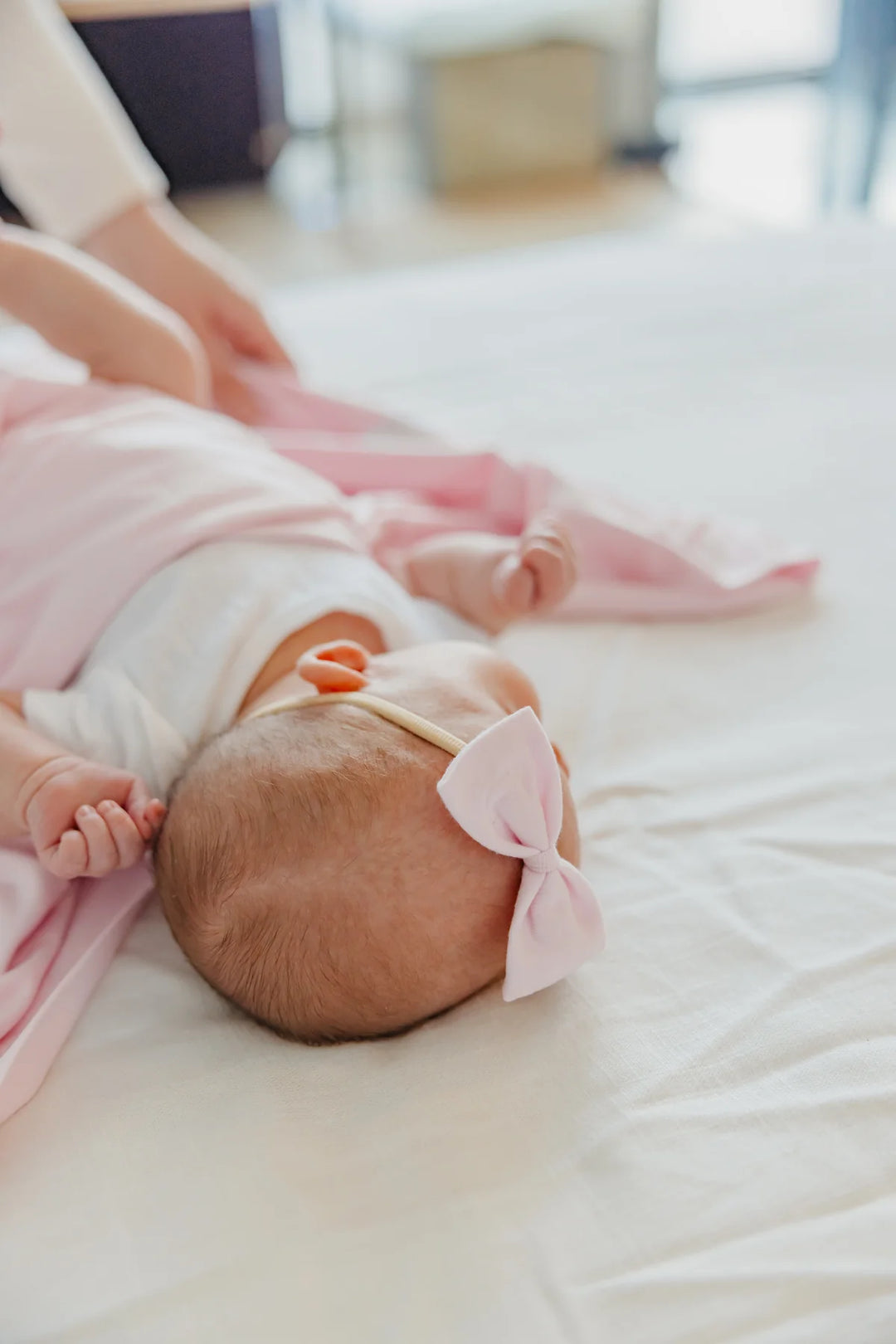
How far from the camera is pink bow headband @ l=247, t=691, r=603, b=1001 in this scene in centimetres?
70

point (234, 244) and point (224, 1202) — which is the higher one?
point (224, 1202)

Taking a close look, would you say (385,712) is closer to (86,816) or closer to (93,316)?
(86,816)

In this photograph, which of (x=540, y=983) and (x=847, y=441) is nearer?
(x=540, y=983)

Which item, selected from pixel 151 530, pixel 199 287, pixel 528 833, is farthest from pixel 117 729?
pixel 199 287

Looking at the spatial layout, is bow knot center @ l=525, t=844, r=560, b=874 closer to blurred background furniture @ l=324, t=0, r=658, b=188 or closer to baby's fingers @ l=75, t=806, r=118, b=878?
baby's fingers @ l=75, t=806, r=118, b=878

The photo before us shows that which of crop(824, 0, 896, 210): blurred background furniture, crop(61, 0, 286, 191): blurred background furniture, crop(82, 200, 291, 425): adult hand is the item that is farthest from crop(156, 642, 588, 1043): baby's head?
crop(824, 0, 896, 210): blurred background furniture

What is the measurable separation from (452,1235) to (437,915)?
172 mm

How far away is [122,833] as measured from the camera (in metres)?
0.76

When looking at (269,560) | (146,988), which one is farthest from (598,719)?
(146,988)

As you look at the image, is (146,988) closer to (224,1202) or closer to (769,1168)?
(224,1202)

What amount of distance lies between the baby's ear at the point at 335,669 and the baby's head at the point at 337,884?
4 centimetres

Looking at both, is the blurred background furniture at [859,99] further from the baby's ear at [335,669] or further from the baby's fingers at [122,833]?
the baby's fingers at [122,833]

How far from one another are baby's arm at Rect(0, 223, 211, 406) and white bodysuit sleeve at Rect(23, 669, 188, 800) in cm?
41

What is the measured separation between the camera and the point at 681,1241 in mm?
612
